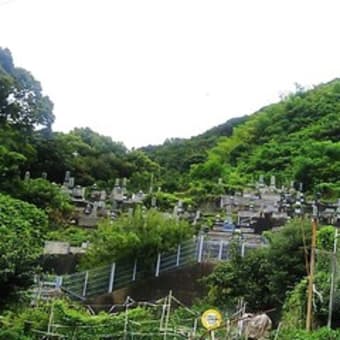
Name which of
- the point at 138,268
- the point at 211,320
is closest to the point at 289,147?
the point at 138,268

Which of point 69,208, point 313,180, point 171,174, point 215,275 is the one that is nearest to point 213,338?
point 215,275

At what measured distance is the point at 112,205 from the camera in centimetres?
2105

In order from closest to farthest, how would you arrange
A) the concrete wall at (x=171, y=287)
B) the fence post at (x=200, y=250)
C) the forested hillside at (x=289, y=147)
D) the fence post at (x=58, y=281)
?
the fence post at (x=58, y=281)
the concrete wall at (x=171, y=287)
the fence post at (x=200, y=250)
the forested hillside at (x=289, y=147)

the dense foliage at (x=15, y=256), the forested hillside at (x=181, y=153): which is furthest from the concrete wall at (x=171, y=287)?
the forested hillside at (x=181, y=153)

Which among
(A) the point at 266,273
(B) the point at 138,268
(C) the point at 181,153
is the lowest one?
(B) the point at 138,268

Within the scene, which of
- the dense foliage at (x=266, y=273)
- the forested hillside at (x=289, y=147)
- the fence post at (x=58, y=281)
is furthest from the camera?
the forested hillside at (x=289, y=147)

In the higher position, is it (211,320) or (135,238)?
(135,238)

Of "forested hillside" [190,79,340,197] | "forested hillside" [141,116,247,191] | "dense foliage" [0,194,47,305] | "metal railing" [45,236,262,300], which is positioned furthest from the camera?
"forested hillside" [141,116,247,191]

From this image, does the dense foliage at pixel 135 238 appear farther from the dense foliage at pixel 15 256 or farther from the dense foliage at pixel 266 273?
the dense foliage at pixel 266 273

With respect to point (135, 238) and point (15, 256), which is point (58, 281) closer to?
point (135, 238)

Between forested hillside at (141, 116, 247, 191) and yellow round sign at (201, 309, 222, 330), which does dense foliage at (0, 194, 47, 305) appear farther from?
forested hillside at (141, 116, 247, 191)

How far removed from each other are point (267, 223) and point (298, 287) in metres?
7.50

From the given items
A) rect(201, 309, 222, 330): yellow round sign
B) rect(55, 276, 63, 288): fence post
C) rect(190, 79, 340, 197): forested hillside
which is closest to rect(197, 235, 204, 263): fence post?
rect(55, 276, 63, 288): fence post

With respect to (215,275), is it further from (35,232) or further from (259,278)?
(35,232)
